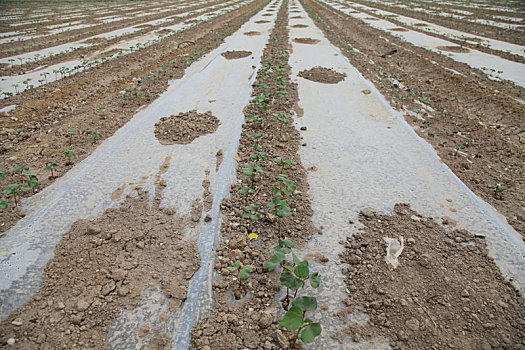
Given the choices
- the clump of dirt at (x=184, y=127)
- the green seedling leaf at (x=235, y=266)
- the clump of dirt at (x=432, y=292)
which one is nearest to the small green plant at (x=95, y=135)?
the clump of dirt at (x=184, y=127)

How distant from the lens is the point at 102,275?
2.06 meters

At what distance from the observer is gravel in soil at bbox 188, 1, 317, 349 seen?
1742mm

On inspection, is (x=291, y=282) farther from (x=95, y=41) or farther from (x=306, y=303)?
(x=95, y=41)

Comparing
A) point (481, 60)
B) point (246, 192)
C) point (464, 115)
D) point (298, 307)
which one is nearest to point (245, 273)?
point (298, 307)

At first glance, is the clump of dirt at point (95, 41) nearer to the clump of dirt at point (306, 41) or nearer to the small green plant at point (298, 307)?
the clump of dirt at point (306, 41)

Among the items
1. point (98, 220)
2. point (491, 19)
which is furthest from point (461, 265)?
point (491, 19)

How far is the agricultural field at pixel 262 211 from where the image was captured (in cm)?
180

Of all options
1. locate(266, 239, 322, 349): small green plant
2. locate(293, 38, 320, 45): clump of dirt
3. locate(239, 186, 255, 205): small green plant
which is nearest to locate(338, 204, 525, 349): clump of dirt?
locate(266, 239, 322, 349): small green plant

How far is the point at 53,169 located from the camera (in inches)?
128

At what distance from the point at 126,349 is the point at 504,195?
370 cm

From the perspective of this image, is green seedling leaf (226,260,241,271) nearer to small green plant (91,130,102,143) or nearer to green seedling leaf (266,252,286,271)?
green seedling leaf (266,252,286,271)

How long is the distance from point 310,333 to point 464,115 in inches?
191

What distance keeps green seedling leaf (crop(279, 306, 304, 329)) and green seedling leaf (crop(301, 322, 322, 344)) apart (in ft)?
0.14

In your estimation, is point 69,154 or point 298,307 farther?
point 69,154
